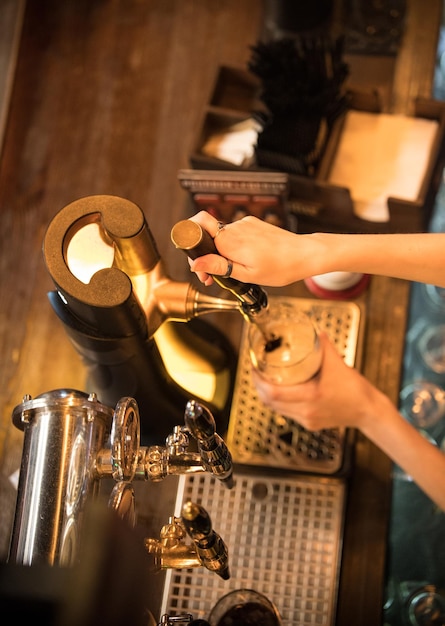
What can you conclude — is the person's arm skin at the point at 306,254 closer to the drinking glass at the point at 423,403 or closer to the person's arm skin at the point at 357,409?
the person's arm skin at the point at 357,409

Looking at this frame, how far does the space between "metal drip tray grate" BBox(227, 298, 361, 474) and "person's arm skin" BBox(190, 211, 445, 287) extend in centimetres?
26

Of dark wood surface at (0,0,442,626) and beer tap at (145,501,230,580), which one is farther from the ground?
dark wood surface at (0,0,442,626)

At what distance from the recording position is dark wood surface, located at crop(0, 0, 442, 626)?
1.39 meters

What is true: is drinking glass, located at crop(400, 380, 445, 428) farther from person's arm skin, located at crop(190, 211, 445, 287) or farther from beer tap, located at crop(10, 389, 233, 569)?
beer tap, located at crop(10, 389, 233, 569)

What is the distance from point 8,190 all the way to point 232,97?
20.3 inches

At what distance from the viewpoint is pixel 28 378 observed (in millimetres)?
1396

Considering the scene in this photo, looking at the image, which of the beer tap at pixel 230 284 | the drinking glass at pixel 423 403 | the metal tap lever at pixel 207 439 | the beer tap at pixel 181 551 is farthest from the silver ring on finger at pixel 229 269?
the drinking glass at pixel 423 403

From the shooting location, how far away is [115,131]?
1.62m

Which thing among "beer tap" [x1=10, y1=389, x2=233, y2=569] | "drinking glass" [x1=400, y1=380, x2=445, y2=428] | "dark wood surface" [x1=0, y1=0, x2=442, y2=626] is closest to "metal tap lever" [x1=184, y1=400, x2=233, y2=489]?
"beer tap" [x1=10, y1=389, x2=233, y2=569]

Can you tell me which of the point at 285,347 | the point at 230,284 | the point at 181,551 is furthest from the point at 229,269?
the point at 181,551

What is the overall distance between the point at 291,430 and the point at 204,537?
1.52 feet

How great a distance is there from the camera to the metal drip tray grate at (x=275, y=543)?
116 centimetres

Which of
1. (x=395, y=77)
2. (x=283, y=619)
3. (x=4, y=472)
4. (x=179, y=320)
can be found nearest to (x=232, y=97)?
(x=395, y=77)

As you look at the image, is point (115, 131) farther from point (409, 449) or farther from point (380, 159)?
point (409, 449)
